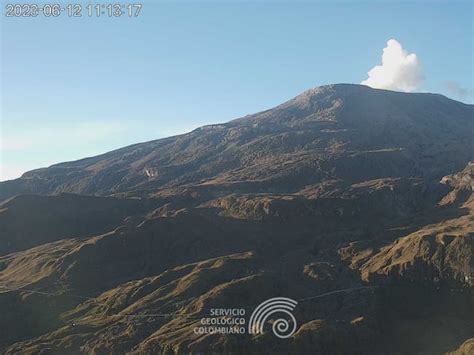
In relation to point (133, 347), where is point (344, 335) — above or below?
below

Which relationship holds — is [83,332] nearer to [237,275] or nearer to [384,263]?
[237,275]

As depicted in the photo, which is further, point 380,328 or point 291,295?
point 291,295

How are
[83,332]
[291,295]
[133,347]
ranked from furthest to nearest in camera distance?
[291,295]
[83,332]
[133,347]

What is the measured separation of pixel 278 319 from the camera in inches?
6147

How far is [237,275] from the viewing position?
188 meters

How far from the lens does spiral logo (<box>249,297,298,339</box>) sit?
147 meters

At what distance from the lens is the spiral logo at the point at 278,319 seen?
14725cm

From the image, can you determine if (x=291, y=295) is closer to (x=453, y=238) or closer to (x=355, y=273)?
(x=355, y=273)

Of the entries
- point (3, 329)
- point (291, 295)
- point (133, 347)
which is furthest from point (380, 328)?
point (3, 329)

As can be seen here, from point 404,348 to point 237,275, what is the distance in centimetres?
5829

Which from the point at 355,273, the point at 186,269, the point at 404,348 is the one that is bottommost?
the point at 404,348

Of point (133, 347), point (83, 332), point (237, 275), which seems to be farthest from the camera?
point (237, 275)

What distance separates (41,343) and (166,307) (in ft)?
114

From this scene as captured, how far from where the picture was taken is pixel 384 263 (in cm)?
19325
